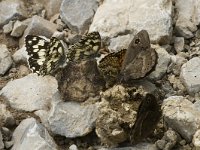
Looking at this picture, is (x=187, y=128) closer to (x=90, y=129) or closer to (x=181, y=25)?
(x=90, y=129)

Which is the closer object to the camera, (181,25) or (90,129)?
(90,129)

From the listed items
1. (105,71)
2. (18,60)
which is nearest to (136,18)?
(105,71)

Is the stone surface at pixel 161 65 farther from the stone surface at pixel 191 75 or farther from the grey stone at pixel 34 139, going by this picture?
the grey stone at pixel 34 139

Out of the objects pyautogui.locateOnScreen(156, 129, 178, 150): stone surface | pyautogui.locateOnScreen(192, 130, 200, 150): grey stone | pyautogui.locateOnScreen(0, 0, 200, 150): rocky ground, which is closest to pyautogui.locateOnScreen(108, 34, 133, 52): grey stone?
pyautogui.locateOnScreen(0, 0, 200, 150): rocky ground

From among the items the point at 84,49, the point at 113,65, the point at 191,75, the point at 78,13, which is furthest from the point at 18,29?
the point at 191,75

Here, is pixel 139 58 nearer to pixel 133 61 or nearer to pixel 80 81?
pixel 133 61

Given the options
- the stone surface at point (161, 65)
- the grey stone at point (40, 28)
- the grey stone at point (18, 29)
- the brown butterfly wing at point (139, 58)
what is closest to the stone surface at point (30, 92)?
the grey stone at point (40, 28)
